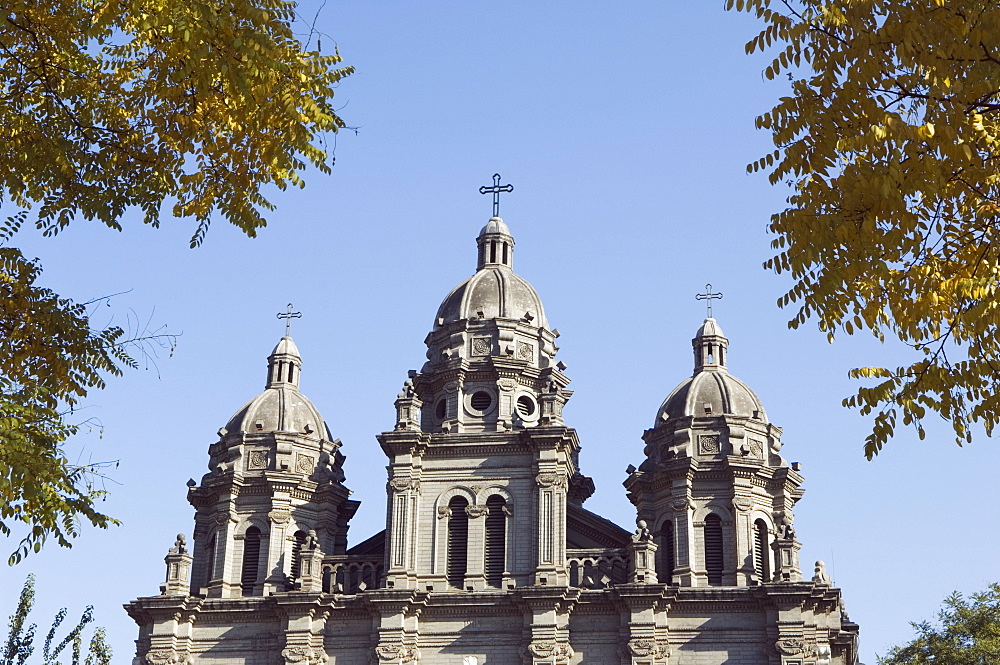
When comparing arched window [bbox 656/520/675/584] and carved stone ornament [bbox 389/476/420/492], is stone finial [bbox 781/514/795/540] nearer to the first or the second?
arched window [bbox 656/520/675/584]

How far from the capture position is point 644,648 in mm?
45406

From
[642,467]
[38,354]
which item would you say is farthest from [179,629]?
[38,354]

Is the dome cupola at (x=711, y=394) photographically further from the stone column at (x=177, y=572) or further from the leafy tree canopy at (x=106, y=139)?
the leafy tree canopy at (x=106, y=139)

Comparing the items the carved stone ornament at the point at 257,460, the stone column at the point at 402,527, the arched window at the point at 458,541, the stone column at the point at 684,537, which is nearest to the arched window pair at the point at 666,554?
the stone column at the point at 684,537

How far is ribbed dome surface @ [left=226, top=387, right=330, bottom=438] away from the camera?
5256 centimetres

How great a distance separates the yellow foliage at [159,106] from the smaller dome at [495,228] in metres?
40.0

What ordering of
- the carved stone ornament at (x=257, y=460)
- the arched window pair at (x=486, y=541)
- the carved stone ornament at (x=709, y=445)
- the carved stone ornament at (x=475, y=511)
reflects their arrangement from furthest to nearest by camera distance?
the carved stone ornament at (x=257, y=460), the carved stone ornament at (x=709, y=445), the carved stone ornament at (x=475, y=511), the arched window pair at (x=486, y=541)

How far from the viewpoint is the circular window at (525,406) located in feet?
168

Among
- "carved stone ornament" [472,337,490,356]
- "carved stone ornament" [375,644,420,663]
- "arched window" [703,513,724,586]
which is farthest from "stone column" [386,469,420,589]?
"arched window" [703,513,724,586]

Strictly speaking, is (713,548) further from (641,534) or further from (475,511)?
(475,511)

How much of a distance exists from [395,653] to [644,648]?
27.2 feet

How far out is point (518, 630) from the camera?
4622cm

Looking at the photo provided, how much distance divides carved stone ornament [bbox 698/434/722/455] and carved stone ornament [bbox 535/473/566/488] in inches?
234

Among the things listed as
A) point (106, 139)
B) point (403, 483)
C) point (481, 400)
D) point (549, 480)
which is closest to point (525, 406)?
point (481, 400)
